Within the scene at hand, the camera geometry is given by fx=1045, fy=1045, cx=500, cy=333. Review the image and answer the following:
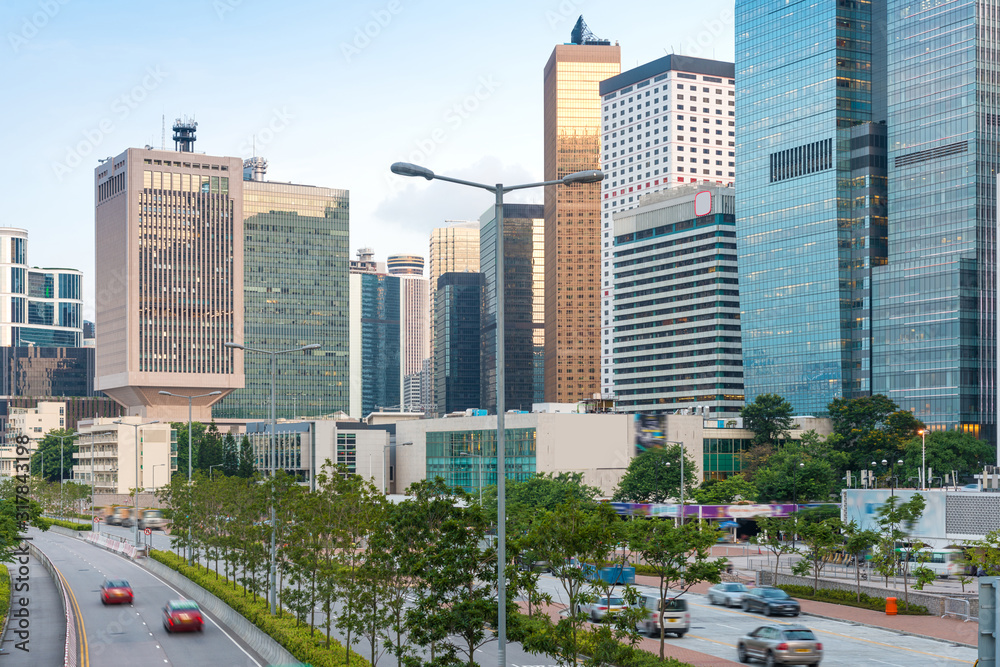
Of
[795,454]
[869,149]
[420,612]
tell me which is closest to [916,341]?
[869,149]

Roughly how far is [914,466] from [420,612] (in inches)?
4969

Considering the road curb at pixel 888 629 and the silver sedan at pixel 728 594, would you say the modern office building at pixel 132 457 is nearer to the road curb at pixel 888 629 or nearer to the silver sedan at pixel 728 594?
the silver sedan at pixel 728 594

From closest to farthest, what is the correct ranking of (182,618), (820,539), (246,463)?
(182,618), (820,539), (246,463)

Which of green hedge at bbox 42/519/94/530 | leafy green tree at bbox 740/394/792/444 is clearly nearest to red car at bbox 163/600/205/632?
A: green hedge at bbox 42/519/94/530

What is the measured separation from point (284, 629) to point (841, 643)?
2710 cm

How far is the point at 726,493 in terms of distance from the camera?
415ft

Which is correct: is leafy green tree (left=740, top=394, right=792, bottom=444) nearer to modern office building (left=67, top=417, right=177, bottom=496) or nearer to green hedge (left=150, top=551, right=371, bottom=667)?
modern office building (left=67, top=417, right=177, bottom=496)

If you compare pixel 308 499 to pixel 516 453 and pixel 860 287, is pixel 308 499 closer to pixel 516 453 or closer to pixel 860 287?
pixel 516 453

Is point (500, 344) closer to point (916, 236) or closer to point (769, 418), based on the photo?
point (769, 418)

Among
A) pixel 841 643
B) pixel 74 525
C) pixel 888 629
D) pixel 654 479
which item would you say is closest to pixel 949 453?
pixel 654 479

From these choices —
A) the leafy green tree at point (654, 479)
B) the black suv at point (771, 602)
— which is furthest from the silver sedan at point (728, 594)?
the leafy green tree at point (654, 479)

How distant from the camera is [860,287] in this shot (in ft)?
634

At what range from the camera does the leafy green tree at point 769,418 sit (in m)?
163

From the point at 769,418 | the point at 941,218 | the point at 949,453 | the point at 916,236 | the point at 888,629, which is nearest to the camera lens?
the point at 888,629
